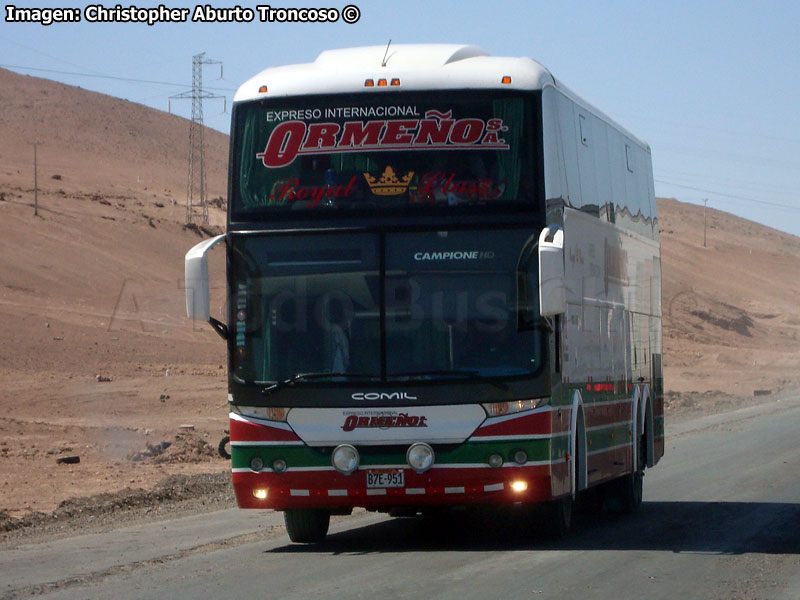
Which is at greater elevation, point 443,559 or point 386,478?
point 386,478

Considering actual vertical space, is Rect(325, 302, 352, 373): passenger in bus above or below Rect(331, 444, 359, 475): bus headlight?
above

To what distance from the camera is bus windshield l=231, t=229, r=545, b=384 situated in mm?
11203

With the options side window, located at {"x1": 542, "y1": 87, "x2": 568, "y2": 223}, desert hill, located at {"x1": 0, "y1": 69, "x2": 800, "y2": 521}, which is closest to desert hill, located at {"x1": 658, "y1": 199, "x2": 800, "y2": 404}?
desert hill, located at {"x1": 0, "y1": 69, "x2": 800, "y2": 521}

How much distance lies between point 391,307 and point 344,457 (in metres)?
1.32

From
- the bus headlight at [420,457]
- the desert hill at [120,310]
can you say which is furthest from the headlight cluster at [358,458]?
the desert hill at [120,310]

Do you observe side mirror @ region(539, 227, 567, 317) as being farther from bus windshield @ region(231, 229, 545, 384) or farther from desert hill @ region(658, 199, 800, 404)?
desert hill @ region(658, 199, 800, 404)

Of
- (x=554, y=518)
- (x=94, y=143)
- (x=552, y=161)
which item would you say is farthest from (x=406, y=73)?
(x=94, y=143)

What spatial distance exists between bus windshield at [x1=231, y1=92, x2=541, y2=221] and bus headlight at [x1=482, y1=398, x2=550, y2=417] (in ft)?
5.54

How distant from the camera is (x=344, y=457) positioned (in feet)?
36.9

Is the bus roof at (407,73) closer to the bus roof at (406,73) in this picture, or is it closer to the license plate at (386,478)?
the bus roof at (406,73)

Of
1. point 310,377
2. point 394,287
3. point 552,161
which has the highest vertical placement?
point 552,161

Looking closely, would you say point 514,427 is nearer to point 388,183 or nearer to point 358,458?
point 358,458

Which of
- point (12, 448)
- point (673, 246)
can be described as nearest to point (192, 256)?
point (12, 448)

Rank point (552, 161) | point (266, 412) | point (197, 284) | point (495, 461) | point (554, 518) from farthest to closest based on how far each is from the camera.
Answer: point (554, 518) < point (552, 161) < point (266, 412) < point (495, 461) < point (197, 284)
